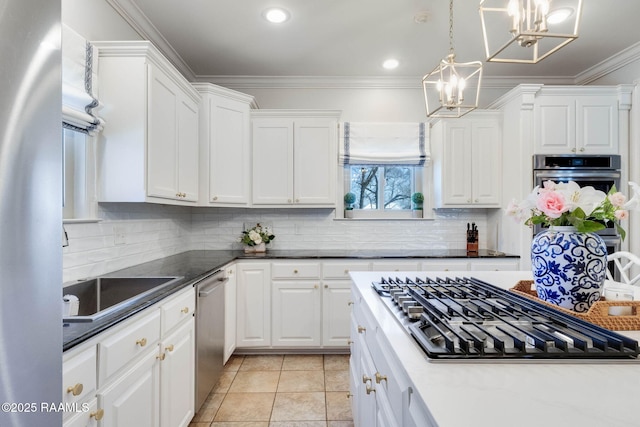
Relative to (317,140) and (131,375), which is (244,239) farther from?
(131,375)

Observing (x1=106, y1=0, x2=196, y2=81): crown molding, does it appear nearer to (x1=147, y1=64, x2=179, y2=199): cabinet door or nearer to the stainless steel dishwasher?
(x1=147, y1=64, x2=179, y2=199): cabinet door

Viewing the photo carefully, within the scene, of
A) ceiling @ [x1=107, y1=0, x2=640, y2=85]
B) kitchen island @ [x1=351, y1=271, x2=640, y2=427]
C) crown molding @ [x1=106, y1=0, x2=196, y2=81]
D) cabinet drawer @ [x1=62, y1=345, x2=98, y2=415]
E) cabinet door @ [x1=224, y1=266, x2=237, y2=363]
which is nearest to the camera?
kitchen island @ [x1=351, y1=271, x2=640, y2=427]

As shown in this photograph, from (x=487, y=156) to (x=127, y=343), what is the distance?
337 centimetres

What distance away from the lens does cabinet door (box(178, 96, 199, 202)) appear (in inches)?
102

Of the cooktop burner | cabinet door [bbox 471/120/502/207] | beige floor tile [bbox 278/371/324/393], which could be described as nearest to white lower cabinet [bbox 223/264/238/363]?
beige floor tile [bbox 278/371/324/393]

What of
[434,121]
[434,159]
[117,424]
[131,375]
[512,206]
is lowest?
[117,424]

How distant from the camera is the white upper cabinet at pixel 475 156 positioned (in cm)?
338

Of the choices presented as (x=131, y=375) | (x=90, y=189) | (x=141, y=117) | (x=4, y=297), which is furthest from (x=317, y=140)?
(x=4, y=297)

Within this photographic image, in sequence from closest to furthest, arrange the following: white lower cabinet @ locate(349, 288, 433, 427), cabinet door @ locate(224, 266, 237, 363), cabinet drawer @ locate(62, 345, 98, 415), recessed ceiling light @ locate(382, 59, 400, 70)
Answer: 1. white lower cabinet @ locate(349, 288, 433, 427)
2. cabinet drawer @ locate(62, 345, 98, 415)
3. cabinet door @ locate(224, 266, 237, 363)
4. recessed ceiling light @ locate(382, 59, 400, 70)

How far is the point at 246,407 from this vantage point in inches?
90.1

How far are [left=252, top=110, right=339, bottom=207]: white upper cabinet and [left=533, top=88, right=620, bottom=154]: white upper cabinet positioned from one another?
6.25ft

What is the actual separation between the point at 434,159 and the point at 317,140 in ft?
4.21

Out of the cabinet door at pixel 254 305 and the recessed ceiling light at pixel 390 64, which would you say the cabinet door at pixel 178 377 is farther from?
the recessed ceiling light at pixel 390 64

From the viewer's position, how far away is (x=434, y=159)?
3.61m
